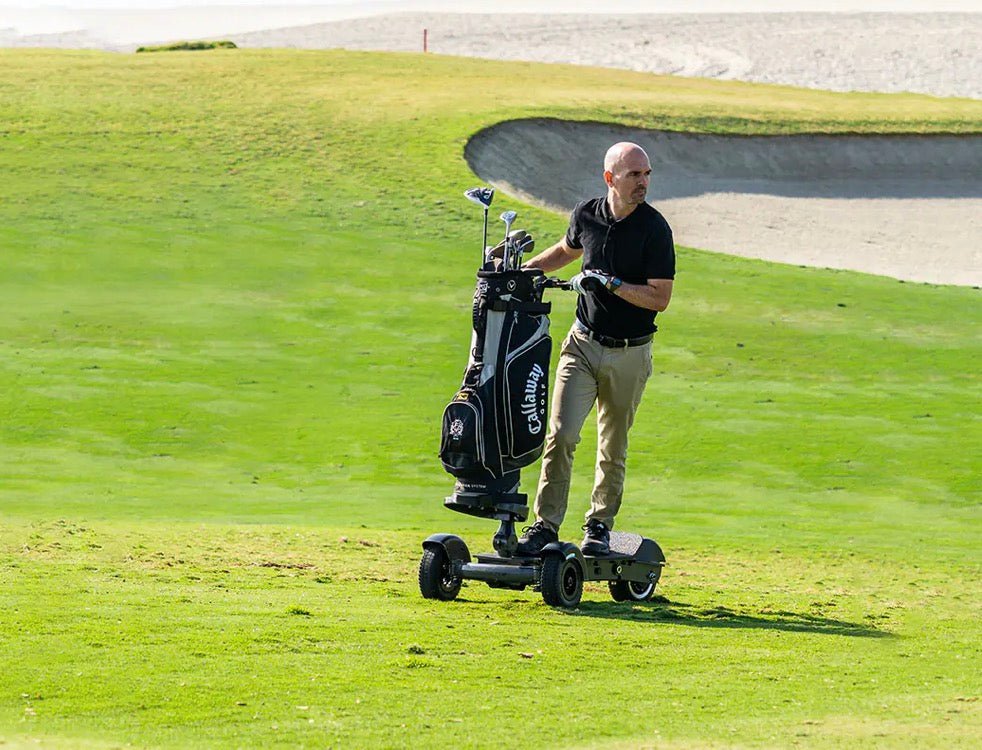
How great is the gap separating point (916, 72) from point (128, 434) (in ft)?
213

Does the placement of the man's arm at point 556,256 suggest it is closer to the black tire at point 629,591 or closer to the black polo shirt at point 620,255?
the black polo shirt at point 620,255

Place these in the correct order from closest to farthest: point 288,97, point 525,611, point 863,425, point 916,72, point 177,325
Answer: point 525,611, point 863,425, point 177,325, point 288,97, point 916,72

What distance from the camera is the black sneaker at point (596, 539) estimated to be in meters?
8.98

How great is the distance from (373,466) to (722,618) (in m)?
7.42

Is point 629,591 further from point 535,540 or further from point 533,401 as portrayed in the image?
point 533,401

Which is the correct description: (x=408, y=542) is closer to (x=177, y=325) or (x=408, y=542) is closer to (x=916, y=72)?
(x=177, y=325)

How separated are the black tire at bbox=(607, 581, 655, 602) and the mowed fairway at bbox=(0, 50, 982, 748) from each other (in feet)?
0.96

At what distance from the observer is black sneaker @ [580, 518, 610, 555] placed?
8.98 metres

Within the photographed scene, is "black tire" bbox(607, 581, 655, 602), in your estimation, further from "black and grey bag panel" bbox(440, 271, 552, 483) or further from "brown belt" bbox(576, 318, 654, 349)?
"brown belt" bbox(576, 318, 654, 349)

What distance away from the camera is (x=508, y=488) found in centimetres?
863

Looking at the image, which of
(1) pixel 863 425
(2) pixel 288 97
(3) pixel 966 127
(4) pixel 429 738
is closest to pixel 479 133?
(2) pixel 288 97

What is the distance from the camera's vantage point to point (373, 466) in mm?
15570

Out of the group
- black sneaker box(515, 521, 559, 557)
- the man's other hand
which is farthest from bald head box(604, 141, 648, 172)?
black sneaker box(515, 521, 559, 557)

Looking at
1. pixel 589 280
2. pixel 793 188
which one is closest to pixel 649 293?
pixel 589 280
